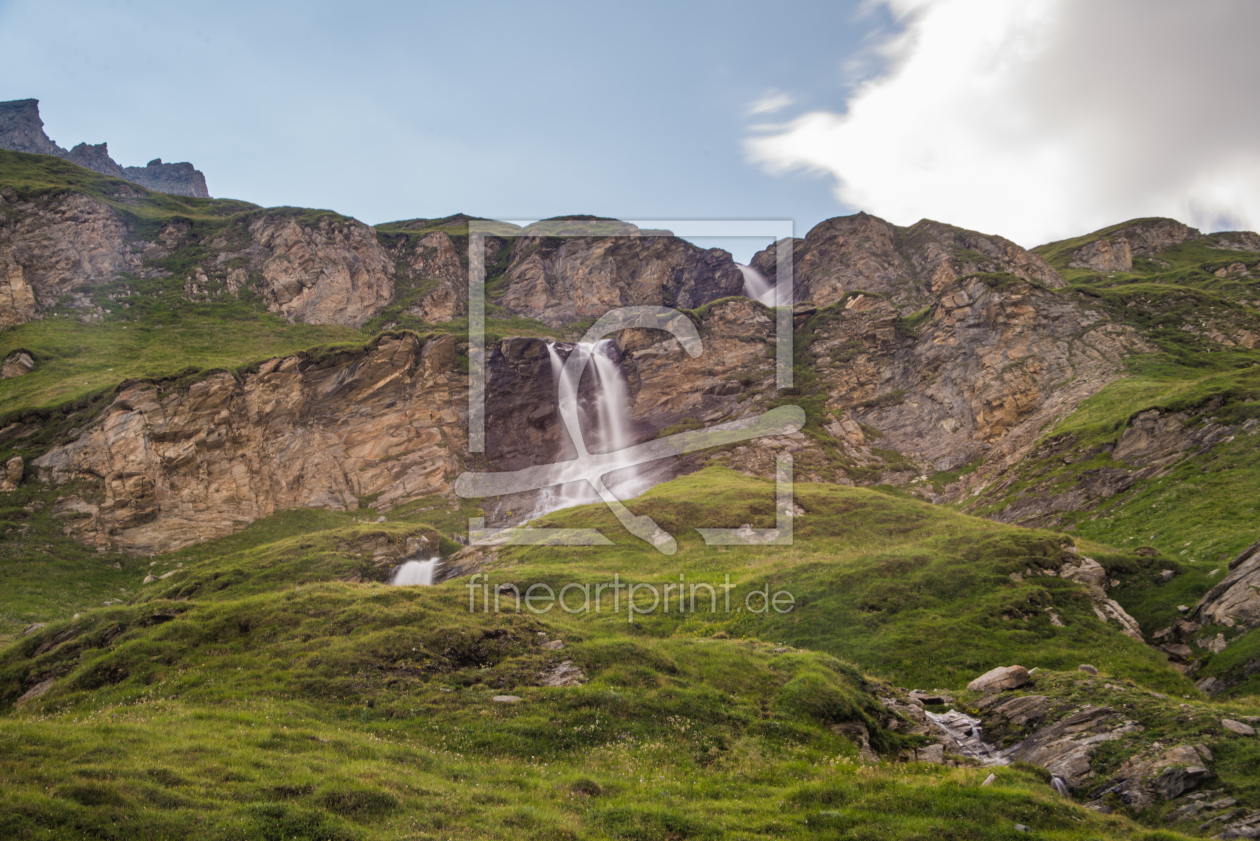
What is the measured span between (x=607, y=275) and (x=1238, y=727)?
142 metres

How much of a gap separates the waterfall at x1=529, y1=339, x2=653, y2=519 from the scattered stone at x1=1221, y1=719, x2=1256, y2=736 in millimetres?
54716

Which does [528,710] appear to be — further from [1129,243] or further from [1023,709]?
[1129,243]

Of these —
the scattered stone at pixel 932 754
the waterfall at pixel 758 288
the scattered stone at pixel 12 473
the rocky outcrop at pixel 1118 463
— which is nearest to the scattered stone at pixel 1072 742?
the scattered stone at pixel 932 754

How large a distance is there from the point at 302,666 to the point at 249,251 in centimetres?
11939

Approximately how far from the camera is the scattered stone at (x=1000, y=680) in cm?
2077

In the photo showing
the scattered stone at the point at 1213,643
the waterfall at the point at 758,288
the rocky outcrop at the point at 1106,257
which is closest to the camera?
the scattered stone at the point at 1213,643

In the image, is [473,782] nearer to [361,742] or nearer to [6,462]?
[361,742]

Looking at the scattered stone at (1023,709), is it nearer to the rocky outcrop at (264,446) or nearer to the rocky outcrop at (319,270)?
the rocky outcrop at (264,446)

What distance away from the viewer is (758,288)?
17238cm

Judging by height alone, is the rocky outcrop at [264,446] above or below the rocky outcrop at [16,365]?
below

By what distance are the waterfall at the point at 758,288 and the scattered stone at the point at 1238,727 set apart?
15330 cm

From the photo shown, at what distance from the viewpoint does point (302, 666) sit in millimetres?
19672

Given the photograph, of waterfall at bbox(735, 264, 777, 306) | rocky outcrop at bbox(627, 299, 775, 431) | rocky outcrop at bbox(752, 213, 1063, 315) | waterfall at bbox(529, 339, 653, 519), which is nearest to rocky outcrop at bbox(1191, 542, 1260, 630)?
waterfall at bbox(529, 339, 653, 519)

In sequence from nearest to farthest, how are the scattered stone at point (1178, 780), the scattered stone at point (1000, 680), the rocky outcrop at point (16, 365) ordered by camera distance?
the scattered stone at point (1178, 780)
the scattered stone at point (1000, 680)
the rocky outcrop at point (16, 365)
